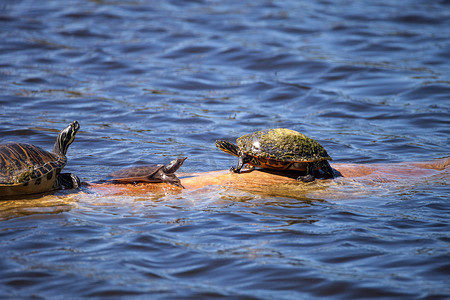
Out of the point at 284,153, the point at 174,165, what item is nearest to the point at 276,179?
the point at 284,153

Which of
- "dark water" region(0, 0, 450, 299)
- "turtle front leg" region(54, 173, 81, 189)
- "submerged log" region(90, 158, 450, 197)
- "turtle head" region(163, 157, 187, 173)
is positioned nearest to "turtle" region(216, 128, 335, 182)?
"submerged log" region(90, 158, 450, 197)

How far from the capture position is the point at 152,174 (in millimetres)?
5805

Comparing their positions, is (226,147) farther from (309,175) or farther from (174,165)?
(309,175)

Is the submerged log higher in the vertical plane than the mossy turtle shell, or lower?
lower

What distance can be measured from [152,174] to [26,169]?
1338mm

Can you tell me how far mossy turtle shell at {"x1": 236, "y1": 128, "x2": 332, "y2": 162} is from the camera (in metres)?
6.03

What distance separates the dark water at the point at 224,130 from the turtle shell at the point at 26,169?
17 centimetres

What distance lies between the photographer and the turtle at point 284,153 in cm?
604

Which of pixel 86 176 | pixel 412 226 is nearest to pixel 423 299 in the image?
pixel 412 226

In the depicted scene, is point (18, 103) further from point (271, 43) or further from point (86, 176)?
point (271, 43)

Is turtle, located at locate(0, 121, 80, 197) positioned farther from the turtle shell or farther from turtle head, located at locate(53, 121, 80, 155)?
turtle head, located at locate(53, 121, 80, 155)

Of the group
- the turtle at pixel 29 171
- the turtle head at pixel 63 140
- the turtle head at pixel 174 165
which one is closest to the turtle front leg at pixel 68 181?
the turtle at pixel 29 171

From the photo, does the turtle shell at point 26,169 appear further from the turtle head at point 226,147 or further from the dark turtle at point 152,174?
the turtle head at point 226,147

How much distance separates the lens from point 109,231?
484 cm
